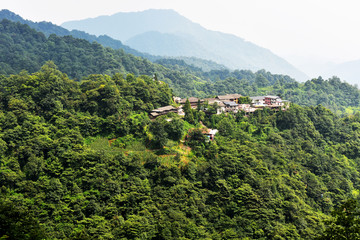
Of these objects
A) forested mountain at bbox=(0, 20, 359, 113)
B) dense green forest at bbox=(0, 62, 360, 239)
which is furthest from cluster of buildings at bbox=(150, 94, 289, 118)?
forested mountain at bbox=(0, 20, 359, 113)

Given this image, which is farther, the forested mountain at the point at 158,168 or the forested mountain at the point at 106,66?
the forested mountain at the point at 106,66

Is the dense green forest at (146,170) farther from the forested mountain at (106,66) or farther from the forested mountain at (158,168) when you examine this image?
the forested mountain at (106,66)

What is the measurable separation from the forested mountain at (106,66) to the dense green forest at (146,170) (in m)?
33.3

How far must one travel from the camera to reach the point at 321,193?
28516mm

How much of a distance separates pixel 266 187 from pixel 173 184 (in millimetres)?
8005

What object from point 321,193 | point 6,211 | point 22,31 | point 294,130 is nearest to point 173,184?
point 6,211

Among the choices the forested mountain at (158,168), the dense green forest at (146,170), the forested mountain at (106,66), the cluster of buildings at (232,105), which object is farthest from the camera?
the forested mountain at (106,66)

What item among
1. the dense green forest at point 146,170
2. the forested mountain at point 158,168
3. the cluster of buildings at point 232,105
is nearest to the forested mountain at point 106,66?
the cluster of buildings at point 232,105

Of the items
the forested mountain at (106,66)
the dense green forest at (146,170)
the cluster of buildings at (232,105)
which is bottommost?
the dense green forest at (146,170)

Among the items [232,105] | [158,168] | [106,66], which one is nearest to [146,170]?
[158,168]

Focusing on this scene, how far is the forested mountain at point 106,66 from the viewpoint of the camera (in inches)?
2462

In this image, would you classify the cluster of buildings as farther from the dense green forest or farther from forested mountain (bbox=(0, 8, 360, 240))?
the dense green forest

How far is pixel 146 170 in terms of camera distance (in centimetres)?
2419

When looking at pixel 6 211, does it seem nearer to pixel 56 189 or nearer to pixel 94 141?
pixel 56 189
